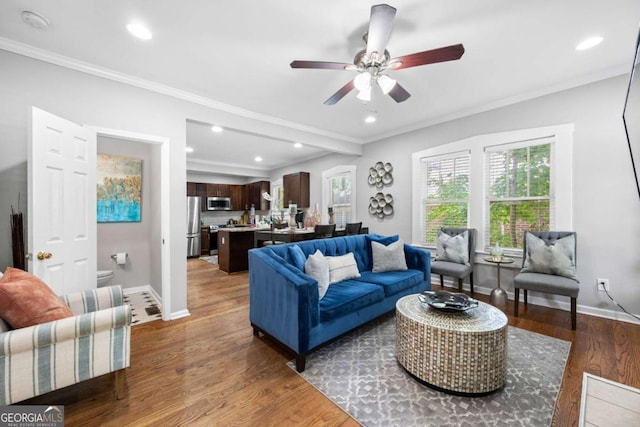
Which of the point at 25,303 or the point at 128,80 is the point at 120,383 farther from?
the point at 128,80

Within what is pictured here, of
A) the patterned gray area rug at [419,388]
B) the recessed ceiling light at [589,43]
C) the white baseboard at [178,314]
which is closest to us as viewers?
the patterned gray area rug at [419,388]

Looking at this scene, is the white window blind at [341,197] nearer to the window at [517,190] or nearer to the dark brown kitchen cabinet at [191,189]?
the window at [517,190]

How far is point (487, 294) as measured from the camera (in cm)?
377

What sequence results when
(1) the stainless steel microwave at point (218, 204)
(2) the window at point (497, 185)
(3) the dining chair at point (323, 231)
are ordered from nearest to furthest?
(2) the window at point (497, 185)
(3) the dining chair at point (323, 231)
(1) the stainless steel microwave at point (218, 204)

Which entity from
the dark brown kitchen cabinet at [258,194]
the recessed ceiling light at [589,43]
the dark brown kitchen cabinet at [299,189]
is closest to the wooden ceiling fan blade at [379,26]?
the recessed ceiling light at [589,43]

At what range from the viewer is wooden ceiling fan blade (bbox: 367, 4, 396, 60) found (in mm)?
1581

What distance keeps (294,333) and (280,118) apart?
322 cm

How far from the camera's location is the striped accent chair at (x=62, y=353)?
1405 mm

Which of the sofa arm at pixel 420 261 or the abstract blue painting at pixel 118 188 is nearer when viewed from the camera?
the sofa arm at pixel 420 261

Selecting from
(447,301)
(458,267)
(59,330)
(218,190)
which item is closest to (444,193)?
(458,267)

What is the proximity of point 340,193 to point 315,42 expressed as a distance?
404 centimetres

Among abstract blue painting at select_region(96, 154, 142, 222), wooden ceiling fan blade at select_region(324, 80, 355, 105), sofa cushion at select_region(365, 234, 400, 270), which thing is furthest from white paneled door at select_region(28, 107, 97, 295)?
sofa cushion at select_region(365, 234, 400, 270)

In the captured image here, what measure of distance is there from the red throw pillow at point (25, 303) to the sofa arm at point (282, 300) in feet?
4.39

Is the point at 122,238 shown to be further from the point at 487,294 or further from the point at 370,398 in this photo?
the point at 487,294
